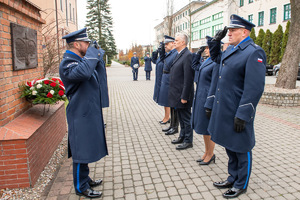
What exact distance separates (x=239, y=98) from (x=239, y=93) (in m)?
0.06

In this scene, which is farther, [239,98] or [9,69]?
[9,69]

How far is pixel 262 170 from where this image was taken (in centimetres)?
410

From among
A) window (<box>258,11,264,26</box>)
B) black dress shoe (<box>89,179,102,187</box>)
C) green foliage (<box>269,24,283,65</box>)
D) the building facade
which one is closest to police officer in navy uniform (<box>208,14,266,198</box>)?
black dress shoe (<box>89,179,102,187</box>)

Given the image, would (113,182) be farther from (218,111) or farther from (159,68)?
(159,68)

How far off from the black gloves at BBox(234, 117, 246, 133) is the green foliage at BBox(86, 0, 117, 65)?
50295 mm

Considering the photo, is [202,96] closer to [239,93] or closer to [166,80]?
[239,93]

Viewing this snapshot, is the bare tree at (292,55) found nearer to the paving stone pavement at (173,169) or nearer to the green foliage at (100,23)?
the paving stone pavement at (173,169)

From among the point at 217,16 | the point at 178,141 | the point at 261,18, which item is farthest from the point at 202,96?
the point at 217,16

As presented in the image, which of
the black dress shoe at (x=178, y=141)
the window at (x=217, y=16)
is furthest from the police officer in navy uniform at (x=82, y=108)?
the window at (x=217, y=16)

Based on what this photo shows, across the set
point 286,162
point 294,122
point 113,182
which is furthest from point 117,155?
point 294,122

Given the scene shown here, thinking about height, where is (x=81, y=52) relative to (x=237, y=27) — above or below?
below

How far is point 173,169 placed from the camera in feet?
13.6

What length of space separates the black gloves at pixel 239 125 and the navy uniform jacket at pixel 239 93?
0.06 meters

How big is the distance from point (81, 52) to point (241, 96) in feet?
6.54
